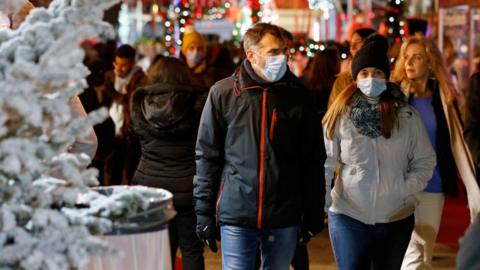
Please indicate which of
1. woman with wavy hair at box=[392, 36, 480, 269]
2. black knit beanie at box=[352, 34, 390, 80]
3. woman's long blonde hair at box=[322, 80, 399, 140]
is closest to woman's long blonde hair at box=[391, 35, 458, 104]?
woman with wavy hair at box=[392, 36, 480, 269]

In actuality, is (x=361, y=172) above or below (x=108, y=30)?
below

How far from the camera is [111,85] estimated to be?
36.0ft

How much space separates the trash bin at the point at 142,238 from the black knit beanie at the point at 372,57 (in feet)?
11.0

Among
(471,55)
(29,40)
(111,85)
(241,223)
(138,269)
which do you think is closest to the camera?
(29,40)

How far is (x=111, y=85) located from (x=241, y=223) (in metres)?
5.07

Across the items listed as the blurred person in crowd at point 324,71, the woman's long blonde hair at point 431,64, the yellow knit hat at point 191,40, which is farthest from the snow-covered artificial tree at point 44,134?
the yellow knit hat at point 191,40

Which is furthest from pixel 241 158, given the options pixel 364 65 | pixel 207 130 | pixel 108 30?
pixel 108 30

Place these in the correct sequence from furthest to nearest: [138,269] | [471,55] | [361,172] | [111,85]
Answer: [471,55]
[111,85]
[361,172]
[138,269]

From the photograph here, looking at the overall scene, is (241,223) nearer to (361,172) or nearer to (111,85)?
(361,172)

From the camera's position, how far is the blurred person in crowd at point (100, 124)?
999 cm

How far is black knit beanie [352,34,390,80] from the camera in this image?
22.4 ft

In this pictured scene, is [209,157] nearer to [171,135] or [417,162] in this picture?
[417,162]

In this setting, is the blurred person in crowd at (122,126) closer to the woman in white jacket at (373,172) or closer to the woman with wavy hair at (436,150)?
the woman with wavy hair at (436,150)

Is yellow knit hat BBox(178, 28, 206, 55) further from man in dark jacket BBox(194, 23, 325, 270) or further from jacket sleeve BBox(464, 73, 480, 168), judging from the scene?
man in dark jacket BBox(194, 23, 325, 270)
